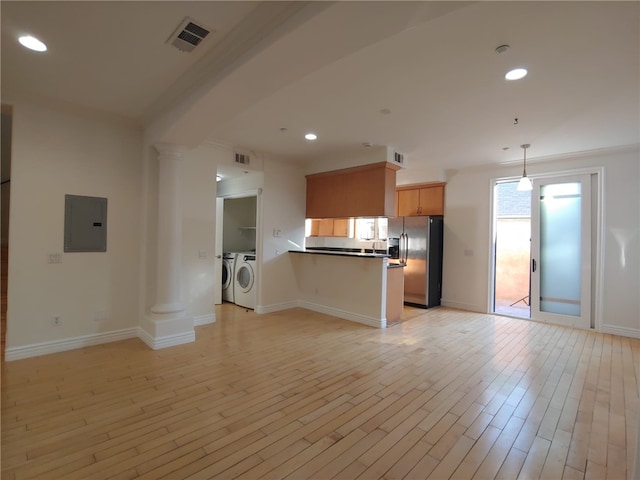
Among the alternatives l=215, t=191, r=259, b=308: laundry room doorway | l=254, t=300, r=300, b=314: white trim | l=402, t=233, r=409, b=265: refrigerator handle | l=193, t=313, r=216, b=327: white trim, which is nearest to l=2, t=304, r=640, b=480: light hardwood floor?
l=193, t=313, r=216, b=327: white trim

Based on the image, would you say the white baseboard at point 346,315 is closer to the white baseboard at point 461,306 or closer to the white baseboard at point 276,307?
the white baseboard at point 276,307

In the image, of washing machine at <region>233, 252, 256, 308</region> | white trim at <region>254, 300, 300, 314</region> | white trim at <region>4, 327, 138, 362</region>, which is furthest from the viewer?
washing machine at <region>233, 252, 256, 308</region>

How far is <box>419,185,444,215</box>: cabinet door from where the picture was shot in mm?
6203

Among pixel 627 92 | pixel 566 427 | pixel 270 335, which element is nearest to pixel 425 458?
pixel 566 427

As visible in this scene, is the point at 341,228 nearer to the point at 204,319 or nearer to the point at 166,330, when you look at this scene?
the point at 204,319

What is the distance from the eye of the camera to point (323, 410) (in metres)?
2.32

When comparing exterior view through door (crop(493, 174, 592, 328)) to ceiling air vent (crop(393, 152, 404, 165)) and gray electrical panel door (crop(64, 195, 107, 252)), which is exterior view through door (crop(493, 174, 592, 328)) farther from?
gray electrical panel door (crop(64, 195, 107, 252))

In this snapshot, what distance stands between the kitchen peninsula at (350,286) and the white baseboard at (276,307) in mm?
164

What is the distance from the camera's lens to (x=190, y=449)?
187 centimetres

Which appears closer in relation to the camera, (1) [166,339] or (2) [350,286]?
(1) [166,339]

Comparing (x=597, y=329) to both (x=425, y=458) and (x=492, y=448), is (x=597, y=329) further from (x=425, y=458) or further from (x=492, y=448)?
(x=425, y=458)

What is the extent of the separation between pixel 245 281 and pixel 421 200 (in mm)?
3949

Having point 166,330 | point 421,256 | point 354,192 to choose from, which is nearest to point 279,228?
point 354,192

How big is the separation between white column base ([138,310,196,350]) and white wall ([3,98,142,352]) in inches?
15.6
